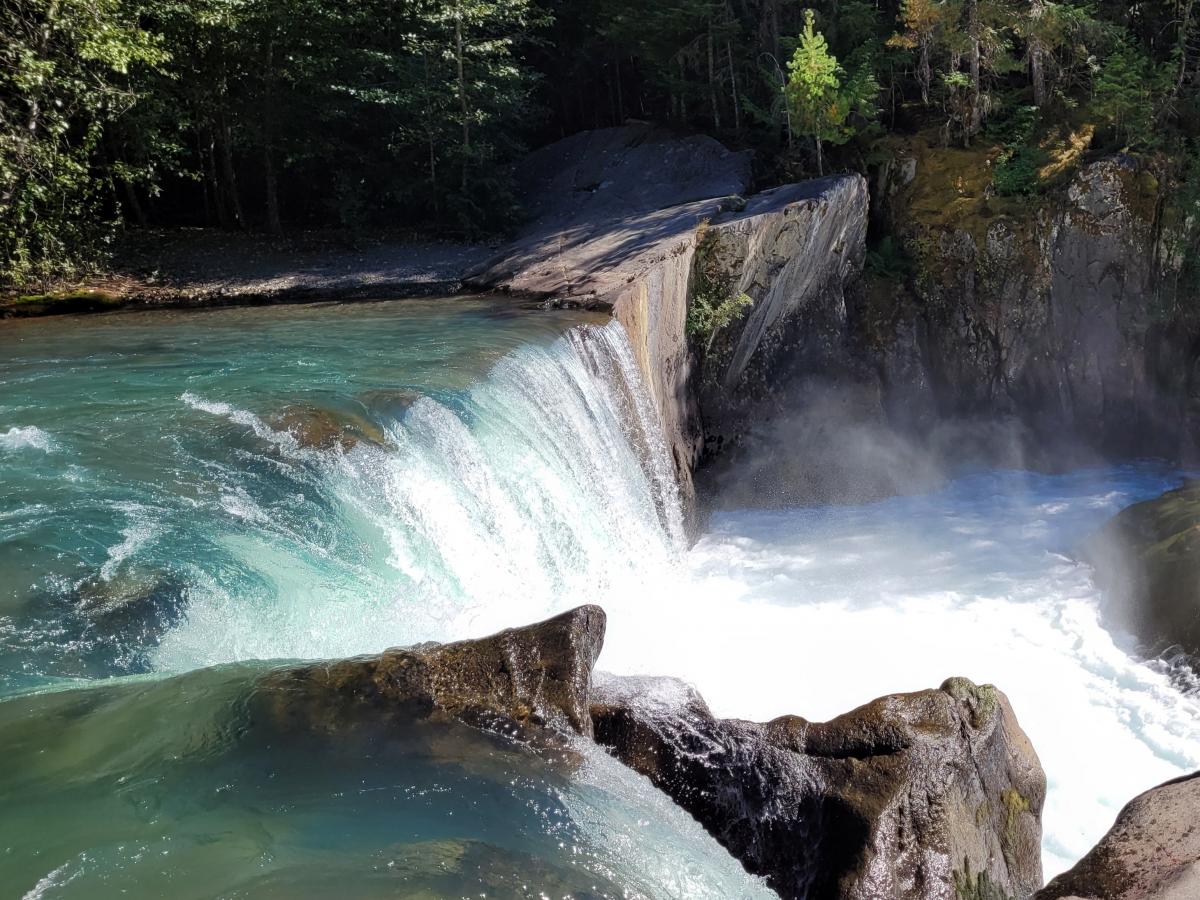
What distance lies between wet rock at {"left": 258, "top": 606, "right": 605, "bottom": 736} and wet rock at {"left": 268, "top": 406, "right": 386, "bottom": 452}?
114 inches

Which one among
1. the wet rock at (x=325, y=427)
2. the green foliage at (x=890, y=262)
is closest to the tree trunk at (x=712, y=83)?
the green foliage at (x=890, y=262)

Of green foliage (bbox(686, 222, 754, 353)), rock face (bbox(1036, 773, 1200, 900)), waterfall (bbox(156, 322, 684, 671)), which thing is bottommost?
rock face (bbox(1036, 773, 1200, 900))

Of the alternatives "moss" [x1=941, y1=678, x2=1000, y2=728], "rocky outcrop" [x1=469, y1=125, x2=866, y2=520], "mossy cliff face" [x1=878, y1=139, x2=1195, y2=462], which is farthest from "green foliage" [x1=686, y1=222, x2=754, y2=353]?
"moss" [x1=941, y1=678, x2=1000, y2=728]

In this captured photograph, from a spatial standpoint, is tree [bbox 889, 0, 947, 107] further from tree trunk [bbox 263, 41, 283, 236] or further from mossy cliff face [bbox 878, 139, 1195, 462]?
tree trunk [bbox 263, 41, 283, 236]

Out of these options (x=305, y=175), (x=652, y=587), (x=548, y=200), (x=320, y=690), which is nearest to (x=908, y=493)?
(x=652, y=587)

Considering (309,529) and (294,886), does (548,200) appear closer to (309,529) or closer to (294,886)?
(309,529)

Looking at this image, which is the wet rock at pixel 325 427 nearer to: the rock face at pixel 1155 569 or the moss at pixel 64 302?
the rock face at pixel 1155 569

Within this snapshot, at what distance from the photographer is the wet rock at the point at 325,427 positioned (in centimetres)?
695

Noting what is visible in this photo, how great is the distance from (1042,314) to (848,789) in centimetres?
1183

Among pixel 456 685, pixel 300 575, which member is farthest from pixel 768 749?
pixel 300 575

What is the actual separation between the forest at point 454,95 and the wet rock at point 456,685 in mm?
10613

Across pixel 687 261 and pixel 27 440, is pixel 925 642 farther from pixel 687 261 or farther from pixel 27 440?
pixel 27 440

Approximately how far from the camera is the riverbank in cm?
1322

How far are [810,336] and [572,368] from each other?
5644 millimetres
